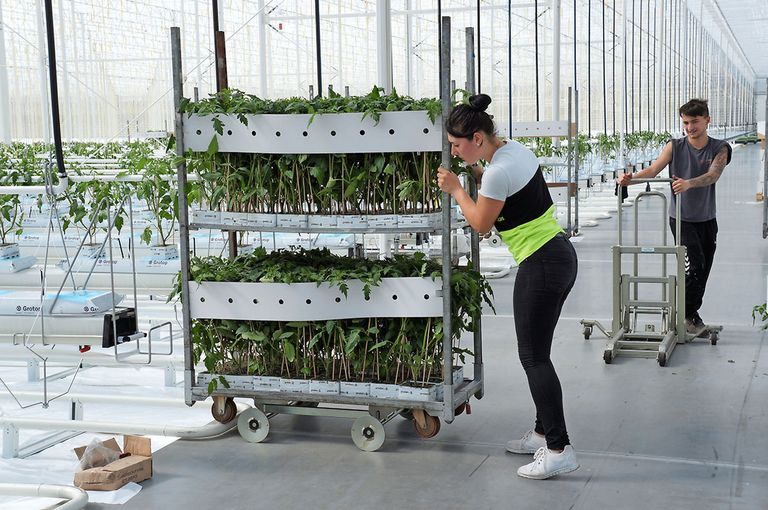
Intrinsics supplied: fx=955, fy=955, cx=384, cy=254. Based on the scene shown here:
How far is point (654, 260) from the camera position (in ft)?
30.0

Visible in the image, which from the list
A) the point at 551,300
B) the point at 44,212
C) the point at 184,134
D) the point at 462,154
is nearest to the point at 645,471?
the point at 551,300

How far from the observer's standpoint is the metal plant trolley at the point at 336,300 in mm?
3846

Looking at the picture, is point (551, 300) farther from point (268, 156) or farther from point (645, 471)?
point (268, 156)

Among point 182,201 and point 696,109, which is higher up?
point 696,109

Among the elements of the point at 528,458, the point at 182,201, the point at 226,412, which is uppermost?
the point at 182,201

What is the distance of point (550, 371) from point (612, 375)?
162 centimetres

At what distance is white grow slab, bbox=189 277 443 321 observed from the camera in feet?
12.7

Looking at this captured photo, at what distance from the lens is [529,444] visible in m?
3.85

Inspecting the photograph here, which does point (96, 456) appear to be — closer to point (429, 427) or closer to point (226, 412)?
point (226, 412)

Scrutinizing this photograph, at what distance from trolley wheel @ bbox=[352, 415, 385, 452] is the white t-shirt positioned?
1.10 metres

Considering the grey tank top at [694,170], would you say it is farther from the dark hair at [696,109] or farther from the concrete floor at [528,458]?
the concrete floor at [528,458]

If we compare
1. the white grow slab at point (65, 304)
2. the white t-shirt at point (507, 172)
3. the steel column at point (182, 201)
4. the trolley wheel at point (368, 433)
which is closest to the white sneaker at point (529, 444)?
the trolley wheel at point (368, 433)

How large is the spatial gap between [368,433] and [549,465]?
2.60 ft

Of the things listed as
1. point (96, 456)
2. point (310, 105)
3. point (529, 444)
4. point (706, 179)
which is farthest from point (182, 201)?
point (706, 179)
